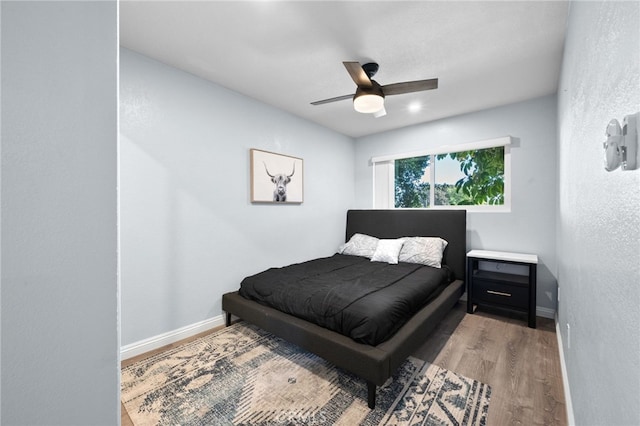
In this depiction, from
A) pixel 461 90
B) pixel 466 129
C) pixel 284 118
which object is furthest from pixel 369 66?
pixel 466 129

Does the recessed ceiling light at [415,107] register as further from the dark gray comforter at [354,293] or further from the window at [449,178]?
the dark gray comforter at [354,293]

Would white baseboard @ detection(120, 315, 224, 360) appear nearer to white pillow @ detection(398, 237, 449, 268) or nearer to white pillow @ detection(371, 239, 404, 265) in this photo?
white pillow @ detection(371, 239, 404, 265)

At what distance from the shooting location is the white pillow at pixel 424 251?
128 inches

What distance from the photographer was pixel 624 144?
58cm

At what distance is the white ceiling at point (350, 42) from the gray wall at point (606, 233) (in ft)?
2.29

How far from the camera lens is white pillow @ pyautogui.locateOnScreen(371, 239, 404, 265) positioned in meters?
3.43

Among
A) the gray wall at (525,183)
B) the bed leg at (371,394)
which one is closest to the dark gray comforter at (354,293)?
the bed leg at (371,394)

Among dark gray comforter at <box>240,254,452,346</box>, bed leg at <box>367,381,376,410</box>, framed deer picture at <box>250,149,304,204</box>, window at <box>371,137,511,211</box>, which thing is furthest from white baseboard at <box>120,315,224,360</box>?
window at <box>371,137,511,211</box>

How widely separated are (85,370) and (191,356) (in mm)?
1872

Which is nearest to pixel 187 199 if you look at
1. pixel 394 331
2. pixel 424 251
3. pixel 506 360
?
pixel 394 331

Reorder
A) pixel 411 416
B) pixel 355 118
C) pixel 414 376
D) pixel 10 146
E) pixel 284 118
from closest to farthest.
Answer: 1. pixel 10 146
2. pixel 411 416
3. pixel 414 376
4. pixel 284 118
5. pixel 355 118

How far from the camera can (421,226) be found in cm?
375

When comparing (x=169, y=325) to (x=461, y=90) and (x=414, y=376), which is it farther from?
(x=461, y=90)

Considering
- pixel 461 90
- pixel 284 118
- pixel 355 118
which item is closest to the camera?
pixel 461 90
